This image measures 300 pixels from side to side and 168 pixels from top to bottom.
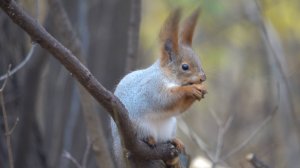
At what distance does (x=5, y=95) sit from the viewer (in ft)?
12.8

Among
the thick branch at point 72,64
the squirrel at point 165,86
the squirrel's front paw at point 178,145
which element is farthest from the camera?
the squirrel's front paw at point 178,145

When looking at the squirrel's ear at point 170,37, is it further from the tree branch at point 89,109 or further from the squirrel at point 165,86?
the tree branch at point 89,109

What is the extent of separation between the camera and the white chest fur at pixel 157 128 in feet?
8.50

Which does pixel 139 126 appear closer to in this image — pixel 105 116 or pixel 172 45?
pixel 172 45

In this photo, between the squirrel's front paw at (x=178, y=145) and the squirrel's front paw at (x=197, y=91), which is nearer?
the squirrel's front paw at (x=197, y=91)

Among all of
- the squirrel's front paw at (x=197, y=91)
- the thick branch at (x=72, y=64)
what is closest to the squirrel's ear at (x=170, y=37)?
the squirrel's front paw at (x=197, y=91)

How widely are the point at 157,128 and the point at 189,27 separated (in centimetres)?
40

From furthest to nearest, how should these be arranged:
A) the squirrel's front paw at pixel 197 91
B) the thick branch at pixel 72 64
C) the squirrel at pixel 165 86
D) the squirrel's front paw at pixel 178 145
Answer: the squirrel's front paw at pixel 178 145
the squirrel at pixel 165 86
the squirrel's front paw at pixel 197 91
the thick branch at pixel 72 64

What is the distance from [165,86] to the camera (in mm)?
2592

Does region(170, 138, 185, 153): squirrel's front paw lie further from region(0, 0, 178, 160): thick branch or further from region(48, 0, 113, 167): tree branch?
region(48, 0, 113, 167): tree branch

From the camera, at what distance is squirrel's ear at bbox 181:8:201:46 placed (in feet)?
8.68

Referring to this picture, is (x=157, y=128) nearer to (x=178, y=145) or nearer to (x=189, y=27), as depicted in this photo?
(x=178, y=145)

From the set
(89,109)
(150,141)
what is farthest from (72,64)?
(89,109)

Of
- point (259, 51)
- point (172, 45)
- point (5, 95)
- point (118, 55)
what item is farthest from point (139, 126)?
point (259, 51)
